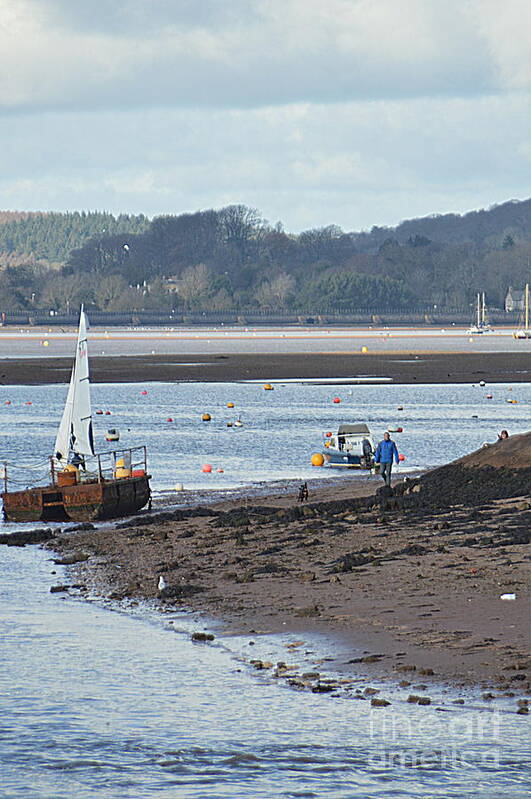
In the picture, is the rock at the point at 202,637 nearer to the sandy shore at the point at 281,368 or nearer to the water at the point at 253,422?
the water at the point at 253,422

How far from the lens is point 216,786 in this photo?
17141mm

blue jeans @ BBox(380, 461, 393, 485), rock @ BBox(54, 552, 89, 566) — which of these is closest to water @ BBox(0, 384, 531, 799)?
rock @ BBox(54, 552, 89, 566)

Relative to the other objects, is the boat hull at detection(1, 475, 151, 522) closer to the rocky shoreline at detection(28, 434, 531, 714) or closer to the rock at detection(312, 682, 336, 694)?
the rocky shoreline at detection(28, 434, 531, 714)

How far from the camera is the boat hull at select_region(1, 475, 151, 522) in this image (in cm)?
3947

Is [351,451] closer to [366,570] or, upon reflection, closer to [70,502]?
[70,502]

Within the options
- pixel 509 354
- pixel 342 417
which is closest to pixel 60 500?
pixel 342 417

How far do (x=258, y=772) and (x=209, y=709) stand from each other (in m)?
2.63

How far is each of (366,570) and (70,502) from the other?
44.8ft

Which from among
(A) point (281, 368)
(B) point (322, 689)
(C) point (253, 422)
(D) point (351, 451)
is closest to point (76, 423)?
(D) point (351, 451)

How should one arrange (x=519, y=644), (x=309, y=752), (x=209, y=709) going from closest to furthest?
1. (x=309, y=752)
2. (x=209, y=709)
3. (x=519, y=644)

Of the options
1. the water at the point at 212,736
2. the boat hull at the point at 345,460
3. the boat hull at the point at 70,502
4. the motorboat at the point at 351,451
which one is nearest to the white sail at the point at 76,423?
the boat hull at the point at 70,502

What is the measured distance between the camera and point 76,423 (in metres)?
45.2

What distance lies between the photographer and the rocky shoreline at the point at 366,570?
21766 mm

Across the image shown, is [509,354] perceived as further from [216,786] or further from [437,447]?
[216,786]
